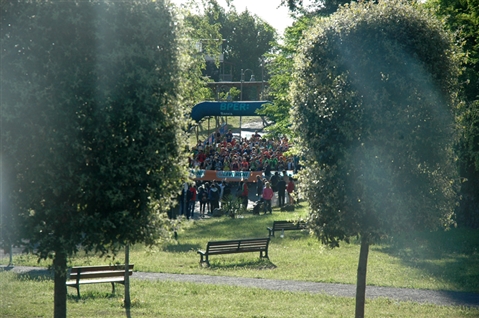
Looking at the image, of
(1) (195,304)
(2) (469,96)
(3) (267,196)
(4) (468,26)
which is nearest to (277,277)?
(1) (195,304)

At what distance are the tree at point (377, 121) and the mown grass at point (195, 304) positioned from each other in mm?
2998

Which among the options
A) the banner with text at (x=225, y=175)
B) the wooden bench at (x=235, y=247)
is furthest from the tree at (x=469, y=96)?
the banner with text at (x=225, y=175)

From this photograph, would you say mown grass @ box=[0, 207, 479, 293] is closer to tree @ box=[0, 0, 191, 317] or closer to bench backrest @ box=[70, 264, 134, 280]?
bench backrest @ box=[70, 264, 134, 280]

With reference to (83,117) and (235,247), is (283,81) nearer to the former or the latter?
(235,247)

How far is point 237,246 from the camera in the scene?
763 inches

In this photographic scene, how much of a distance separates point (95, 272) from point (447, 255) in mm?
11050

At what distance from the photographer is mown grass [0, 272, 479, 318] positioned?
12.4 meters

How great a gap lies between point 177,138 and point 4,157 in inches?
95.0

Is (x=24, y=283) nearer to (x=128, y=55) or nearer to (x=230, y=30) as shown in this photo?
(x=128, y=55)

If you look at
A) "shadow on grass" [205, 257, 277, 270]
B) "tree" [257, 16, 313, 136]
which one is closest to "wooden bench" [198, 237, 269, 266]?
"shadow on grass" [205, 257, 277, 270]

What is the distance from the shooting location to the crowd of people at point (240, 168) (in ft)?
98.3

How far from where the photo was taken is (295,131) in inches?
412

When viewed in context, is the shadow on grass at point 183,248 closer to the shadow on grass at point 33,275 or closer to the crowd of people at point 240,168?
the crowd of people at point 240,168

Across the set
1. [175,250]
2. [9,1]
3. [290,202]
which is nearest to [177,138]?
[9,1]
